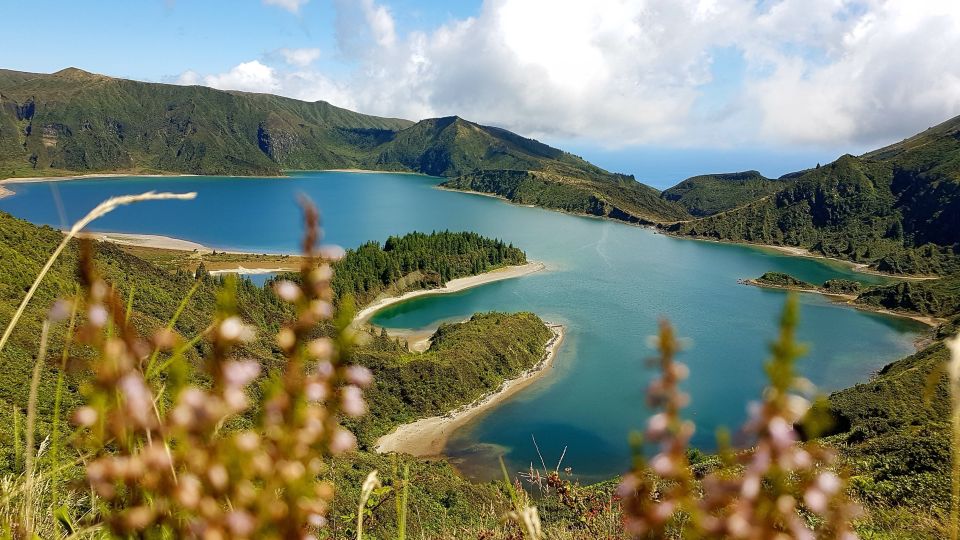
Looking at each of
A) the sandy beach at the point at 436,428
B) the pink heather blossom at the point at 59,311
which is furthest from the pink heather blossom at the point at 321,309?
the sandy beach at the point at 436,428

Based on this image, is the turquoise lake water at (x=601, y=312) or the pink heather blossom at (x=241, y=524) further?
the turquoise lake water at (x=601, y=312)

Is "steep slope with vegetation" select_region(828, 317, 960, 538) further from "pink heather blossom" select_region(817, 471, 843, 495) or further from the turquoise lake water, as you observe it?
the turquoise lake water

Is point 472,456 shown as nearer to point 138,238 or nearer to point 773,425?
point 773,425

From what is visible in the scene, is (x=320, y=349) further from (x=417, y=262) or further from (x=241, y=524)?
(x=417, y=262)

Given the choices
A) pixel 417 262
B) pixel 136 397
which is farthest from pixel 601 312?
pixel 136 397

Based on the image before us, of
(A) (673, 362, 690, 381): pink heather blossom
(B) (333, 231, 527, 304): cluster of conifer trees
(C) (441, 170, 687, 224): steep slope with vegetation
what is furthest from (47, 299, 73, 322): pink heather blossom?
(C) (441, 170, 687, 224): steep slope with vegetation

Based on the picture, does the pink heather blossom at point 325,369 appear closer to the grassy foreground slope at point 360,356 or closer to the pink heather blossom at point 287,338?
the pink heather blossom at point 287,338
